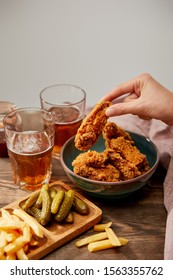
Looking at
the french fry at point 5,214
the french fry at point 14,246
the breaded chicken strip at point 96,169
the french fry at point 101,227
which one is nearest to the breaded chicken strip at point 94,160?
the breaded chicken strip at point 96,169

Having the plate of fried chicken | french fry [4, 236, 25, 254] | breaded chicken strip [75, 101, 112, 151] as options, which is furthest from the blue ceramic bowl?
french fry [4, 236, 25, 254]

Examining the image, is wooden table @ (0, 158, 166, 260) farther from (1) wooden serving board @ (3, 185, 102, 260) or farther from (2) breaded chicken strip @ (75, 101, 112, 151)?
(2) breaded chicken strip @ (75, 101, 112, 151)

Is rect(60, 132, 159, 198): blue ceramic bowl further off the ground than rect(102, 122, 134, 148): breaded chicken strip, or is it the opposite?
rect(102, 122, 134, 148): breaded chicken strip

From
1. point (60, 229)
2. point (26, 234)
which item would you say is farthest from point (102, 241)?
point (26, 234)

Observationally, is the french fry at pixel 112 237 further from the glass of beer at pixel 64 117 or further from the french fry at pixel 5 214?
the glass of beer at pixel 64 117

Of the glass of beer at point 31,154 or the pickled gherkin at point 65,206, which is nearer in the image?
the pickled gherkin at point 65,206

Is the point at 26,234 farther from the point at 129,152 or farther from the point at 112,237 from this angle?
the point at 129,152

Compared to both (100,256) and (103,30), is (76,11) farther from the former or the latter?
(100,256)

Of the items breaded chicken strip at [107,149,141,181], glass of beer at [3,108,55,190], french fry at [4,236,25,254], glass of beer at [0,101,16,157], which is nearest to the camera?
french fry at [4,236,25,254]
